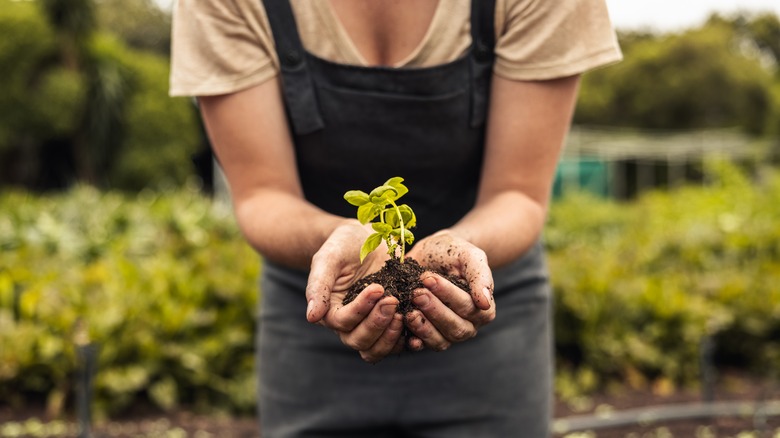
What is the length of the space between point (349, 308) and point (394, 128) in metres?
0.62

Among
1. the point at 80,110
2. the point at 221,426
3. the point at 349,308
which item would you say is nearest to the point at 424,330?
the point at 349,308

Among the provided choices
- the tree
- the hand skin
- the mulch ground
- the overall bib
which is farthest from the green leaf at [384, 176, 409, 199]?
the tree

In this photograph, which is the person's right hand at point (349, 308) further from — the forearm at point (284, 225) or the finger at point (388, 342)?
the forearm at point (284, 225)

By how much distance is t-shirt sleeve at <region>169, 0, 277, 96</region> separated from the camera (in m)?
1.77

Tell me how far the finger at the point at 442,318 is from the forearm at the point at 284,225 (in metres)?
0.32

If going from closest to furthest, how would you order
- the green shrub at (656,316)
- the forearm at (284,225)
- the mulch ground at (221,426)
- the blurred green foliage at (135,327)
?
the forearm at (284,225) → the mulch ground at (221,426) → the blurred green foliage at (135,327) → the green shrub at (656,316)

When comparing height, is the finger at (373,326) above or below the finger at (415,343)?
above

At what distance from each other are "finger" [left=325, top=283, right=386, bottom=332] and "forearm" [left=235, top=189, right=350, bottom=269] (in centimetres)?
27

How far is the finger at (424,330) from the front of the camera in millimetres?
1362

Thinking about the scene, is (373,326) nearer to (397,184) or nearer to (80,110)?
(397,184)

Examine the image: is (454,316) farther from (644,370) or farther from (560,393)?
(644,370)

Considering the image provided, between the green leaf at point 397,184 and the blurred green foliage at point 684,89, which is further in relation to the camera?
the blurred green foliage at point 684,89

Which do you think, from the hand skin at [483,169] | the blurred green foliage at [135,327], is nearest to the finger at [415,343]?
the hand skin at [483,169]

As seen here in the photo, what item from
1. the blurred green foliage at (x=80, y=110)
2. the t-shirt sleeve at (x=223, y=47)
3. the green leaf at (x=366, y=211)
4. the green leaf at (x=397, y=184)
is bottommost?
the blurred green foliage at (x=80, y=110)
